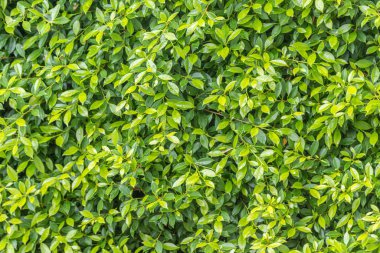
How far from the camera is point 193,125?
2832 millimetres

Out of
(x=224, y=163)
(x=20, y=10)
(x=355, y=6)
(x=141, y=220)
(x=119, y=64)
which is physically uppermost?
(x=355, y=6)

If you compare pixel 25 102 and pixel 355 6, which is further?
pixel 25 102

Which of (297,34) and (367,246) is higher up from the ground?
(297,34)

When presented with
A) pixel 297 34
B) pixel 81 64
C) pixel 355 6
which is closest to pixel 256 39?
pixel 297 34

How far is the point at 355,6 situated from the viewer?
2635mm

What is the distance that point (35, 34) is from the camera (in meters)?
2.89

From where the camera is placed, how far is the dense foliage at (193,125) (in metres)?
2.66

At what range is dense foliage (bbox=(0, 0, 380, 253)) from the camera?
266 centimetres

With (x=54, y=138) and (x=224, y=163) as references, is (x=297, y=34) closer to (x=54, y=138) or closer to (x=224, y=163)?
(x=224, y=163)

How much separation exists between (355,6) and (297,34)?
0.29 meters

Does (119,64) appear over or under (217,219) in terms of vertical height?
over

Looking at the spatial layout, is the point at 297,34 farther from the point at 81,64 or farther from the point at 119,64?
the point at 81,64

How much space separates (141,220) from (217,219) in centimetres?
41

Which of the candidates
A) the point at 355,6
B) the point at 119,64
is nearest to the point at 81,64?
the point at 119,64
